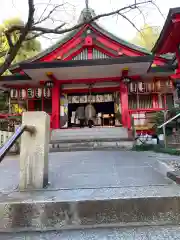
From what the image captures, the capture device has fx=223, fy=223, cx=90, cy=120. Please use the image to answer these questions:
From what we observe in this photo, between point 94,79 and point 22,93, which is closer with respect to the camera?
point 94,79

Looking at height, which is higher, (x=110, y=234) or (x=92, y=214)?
(x=92, y=214)

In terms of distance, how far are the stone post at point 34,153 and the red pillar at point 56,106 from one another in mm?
8790

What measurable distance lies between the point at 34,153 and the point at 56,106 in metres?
9.36

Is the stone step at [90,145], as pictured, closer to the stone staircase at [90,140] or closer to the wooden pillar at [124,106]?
the stone staircase at [90,140]

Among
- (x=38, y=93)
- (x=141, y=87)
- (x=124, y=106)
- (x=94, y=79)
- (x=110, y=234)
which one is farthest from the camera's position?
(x=38, y=93)

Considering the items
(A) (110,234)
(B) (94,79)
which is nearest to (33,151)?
(A) (110,234)

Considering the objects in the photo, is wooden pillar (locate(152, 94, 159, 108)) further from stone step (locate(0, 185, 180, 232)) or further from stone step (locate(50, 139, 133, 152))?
stone step (locate(0, 185, 180, 232))

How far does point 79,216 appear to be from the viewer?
2.33 meters

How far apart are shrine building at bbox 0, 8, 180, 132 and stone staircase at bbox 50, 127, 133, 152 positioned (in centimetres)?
112

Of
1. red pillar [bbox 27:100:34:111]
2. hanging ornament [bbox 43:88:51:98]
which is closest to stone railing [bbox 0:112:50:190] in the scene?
hanging ornament [bbox 43:88:51:98]

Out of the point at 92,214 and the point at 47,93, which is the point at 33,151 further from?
the point at 47,93

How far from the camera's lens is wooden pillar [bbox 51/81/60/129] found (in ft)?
39.1

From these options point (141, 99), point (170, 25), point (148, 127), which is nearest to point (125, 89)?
point (141, 99)

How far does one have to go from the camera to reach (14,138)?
284 cm
